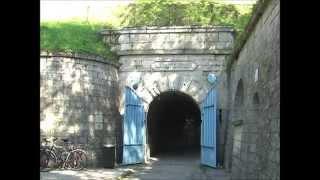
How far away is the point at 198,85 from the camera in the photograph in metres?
15.7

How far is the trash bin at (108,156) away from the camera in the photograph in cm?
1415

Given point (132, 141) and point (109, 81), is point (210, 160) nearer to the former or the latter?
point (132, 141)

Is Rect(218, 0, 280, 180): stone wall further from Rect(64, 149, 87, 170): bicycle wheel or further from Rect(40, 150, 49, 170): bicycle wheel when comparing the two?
Rect(40, 150, 49, 170): bicycle wheel

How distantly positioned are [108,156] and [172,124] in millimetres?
10839

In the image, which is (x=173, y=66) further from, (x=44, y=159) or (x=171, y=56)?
(x=44, y=159)

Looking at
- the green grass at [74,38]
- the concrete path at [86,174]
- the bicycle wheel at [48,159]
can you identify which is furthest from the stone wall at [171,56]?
the bicycle wheel at [48,159]

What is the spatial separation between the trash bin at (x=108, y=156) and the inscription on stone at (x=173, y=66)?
317cm

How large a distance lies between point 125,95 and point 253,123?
663 centimetres

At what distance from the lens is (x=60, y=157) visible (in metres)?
13.3

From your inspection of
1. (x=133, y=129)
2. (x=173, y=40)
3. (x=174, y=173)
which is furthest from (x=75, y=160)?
(x=173, y=40)

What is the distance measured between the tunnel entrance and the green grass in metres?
2.72

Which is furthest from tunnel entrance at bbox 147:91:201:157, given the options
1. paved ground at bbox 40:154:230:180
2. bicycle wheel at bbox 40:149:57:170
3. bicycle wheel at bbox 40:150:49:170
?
bicycle wheel at bbox 40:150:49:170

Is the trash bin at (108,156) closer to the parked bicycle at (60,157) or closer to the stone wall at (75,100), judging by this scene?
the stone wall at (75,100)
